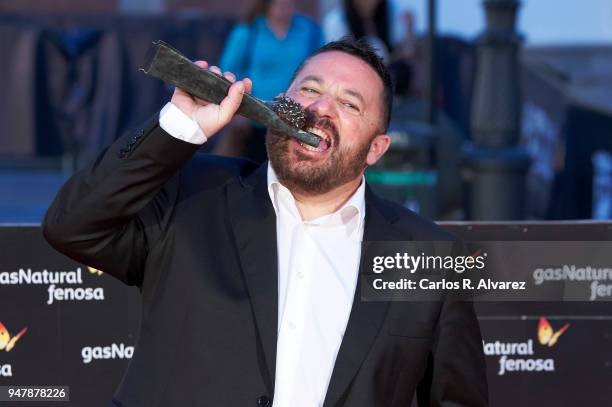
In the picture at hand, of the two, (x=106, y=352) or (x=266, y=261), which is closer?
(x=266, y=261)

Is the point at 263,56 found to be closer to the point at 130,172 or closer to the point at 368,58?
the point at 368,58

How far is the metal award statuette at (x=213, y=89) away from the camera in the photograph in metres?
2.93

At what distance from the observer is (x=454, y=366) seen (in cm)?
363

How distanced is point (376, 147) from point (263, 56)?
10.9 ft

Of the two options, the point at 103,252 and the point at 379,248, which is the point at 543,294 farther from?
the point at 103,252

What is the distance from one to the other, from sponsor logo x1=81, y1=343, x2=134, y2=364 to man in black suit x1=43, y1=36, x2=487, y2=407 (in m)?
0.83

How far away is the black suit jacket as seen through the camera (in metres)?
3.21

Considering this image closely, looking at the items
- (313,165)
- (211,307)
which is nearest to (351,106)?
(313,165)

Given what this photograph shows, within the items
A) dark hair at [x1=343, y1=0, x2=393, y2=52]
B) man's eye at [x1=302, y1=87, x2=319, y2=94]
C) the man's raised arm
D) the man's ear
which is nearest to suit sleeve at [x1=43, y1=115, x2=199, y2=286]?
the man's raised arm

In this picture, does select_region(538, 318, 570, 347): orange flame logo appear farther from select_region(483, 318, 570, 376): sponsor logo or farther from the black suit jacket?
the black suit jacket

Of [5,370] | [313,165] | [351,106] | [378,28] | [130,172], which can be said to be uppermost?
[378,28]

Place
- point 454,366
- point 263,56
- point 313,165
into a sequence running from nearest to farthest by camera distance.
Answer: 1. point 313,165
2. point 454,366
3. point 263,56

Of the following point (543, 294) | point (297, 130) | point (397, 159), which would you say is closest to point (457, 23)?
point (397, 159)

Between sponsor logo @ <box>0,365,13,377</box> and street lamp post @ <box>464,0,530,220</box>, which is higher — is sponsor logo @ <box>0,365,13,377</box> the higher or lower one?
the lower one
